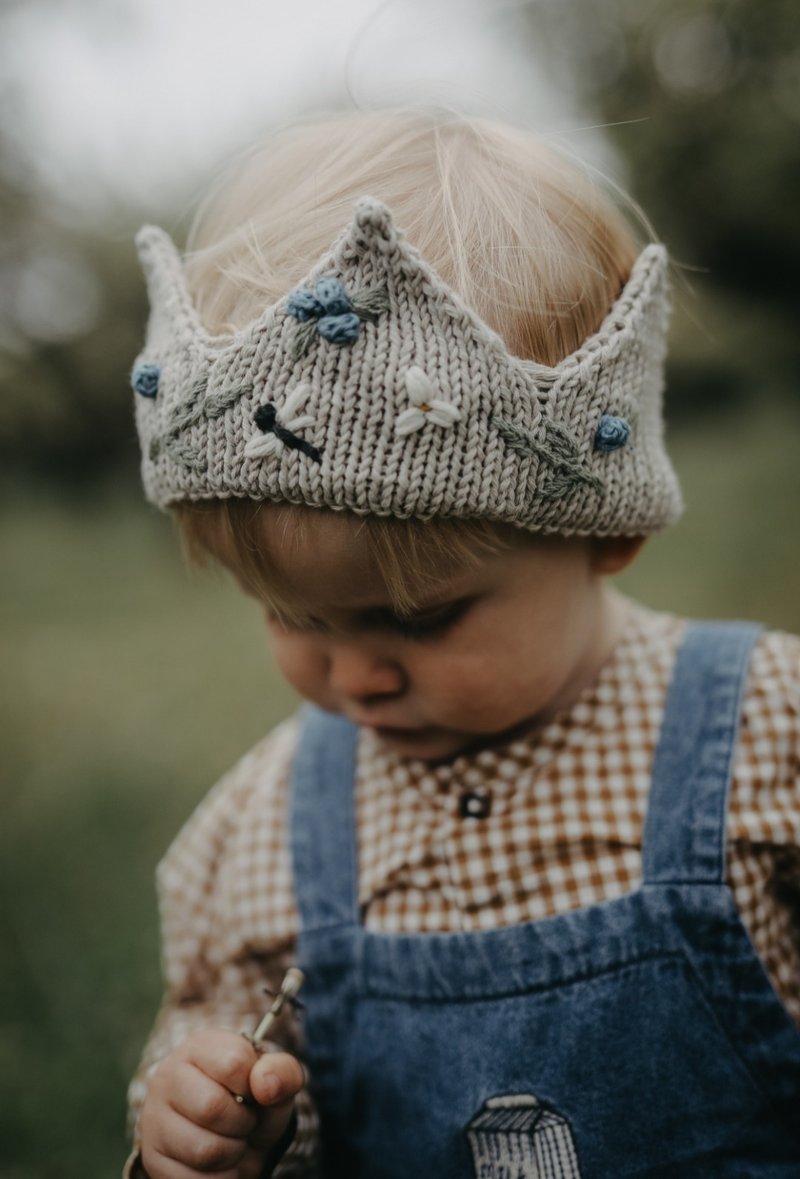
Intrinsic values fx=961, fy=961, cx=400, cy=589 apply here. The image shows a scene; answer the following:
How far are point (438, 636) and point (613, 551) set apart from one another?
227 mm

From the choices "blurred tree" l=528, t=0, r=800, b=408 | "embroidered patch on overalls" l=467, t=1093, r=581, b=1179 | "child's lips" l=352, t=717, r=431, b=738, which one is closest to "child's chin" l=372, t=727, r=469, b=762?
"child's lips" l=352, t=717, r=431, b=738

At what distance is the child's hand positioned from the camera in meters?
0.85

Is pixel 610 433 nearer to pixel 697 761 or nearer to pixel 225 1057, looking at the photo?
pixel 697 761

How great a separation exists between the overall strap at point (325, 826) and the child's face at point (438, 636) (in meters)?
0.17

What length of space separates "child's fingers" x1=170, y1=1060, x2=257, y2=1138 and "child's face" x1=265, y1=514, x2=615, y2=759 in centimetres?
35

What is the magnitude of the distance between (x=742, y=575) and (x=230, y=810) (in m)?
2.25

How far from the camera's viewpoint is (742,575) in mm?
3006

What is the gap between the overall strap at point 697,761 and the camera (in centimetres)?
93

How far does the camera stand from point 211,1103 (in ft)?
2.77

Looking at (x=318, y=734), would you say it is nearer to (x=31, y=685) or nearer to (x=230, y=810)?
(x=230, y=810)

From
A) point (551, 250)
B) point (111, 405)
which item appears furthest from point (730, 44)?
point (551, 250)

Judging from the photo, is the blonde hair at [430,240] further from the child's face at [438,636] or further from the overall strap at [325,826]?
the overall strap at [325,826]

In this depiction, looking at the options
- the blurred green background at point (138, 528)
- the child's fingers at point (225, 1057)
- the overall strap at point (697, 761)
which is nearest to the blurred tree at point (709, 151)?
the blurred green background at point (138, 528)

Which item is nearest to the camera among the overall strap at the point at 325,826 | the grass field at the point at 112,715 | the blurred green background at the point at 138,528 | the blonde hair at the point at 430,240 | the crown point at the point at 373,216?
the crown point at the point at 373,216
